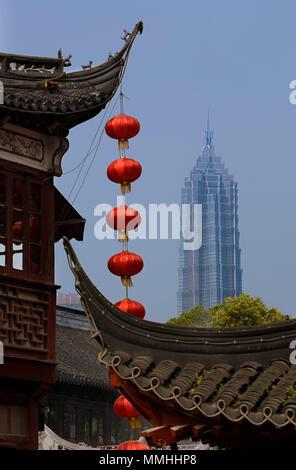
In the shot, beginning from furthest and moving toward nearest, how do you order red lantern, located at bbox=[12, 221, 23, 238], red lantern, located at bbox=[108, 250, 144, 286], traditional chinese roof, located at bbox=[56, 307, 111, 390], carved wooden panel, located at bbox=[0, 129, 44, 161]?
1. traditional chinese roof, located at bbox=[56, 307, 111, 390]
2. red lantern, located at bbox=[108, 250, 144, 286]
3. red lantern, located at bbox=[12, 221, 23, 238]
4. carved wooden panel, located at bbox=[0, 129, 44, 161]

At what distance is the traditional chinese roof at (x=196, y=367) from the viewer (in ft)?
29.3

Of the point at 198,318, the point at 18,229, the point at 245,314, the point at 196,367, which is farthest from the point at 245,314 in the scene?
the point at 196,367

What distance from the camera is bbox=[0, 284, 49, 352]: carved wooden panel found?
14.0 meters

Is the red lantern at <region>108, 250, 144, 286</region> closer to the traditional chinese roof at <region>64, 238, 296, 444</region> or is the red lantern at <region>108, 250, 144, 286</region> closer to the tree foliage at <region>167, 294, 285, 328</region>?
the traditional chinese roof at <region>64, 238, 296, 444</region>

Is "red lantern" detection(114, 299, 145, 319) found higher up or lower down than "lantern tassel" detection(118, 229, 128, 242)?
lower down

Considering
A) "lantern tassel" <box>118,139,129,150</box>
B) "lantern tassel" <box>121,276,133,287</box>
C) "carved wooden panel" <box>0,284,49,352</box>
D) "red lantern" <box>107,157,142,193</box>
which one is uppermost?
"lantern tassel" <box>118,139,129,150</box>

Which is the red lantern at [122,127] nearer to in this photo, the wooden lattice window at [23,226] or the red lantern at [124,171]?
the red lantern at [124,171]

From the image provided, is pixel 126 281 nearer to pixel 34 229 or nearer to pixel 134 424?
pixel 34 229

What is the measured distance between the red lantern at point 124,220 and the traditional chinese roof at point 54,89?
2188mm

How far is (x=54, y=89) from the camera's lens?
15.3 metres

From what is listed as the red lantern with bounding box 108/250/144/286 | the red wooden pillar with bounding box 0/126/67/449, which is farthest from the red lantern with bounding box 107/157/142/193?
the red wooden pillar with bounding box 0/126/67/449

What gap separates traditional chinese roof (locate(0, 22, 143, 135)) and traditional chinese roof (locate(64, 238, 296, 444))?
5.17 meters

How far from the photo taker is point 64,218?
16.8 m
